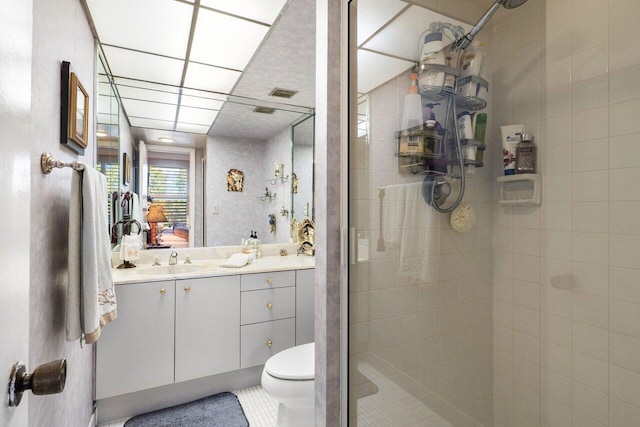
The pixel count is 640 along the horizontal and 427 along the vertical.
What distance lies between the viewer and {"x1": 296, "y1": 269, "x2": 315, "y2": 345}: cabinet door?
237cm

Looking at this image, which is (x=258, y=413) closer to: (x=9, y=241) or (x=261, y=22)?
(x=9, y=241)

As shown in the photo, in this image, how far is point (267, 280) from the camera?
2256 millimetres

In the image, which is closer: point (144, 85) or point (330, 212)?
point (330, 212)

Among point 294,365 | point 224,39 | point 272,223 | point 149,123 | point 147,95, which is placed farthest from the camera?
point 272,223

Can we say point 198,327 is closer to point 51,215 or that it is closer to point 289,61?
point 51,215

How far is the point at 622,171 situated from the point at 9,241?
3.76 feet

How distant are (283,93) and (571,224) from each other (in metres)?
2.25

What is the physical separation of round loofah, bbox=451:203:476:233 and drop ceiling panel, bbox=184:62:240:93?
1.80 metres

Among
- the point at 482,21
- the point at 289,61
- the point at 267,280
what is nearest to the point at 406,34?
the point at 482,21

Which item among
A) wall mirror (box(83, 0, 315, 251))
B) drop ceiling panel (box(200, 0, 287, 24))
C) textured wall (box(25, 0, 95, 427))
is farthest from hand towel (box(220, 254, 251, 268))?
drop ceiling panel (box(200, 0, 287, 24))

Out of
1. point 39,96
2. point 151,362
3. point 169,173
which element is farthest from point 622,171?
point 169,173

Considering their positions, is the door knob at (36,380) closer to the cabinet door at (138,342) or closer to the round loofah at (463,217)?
the round loofah at (463,217)

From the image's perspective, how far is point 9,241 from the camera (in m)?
0.51

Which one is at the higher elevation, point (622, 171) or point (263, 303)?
point (622, 171)
